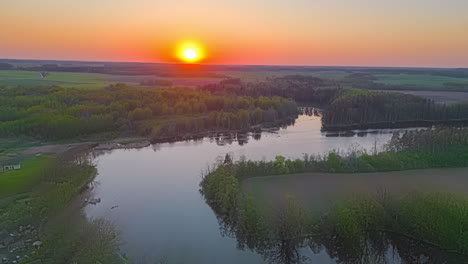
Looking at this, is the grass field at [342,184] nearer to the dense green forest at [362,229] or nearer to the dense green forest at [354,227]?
the dense green forest at [354,227]

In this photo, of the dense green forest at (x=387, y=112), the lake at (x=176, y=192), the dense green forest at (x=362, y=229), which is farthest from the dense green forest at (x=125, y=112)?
the dense green forest at (x=362, y=229)

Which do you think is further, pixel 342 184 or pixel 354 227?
pixel 342 184

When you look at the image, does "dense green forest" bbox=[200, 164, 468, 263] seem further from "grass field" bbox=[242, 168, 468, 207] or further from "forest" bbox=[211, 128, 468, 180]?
A: "forest" bbox=[211, 128, 468, 180]

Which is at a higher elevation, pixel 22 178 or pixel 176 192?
pixel 22 178

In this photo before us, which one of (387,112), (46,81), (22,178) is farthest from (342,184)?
(46,81)

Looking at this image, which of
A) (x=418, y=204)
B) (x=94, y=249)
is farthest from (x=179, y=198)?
(x=418, y=204)

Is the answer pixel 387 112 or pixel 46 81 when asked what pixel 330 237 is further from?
pixel 46 81

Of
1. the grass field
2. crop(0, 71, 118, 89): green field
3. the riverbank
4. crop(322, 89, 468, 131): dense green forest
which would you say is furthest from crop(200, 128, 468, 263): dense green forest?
crop(0, 71, 118, 89): green field
